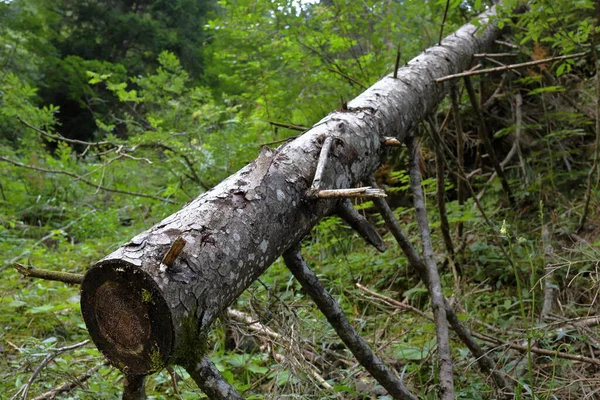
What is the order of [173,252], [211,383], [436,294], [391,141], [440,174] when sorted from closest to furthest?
[173,252] → [211,383] → [391,141] → [436,294] → [440,174]

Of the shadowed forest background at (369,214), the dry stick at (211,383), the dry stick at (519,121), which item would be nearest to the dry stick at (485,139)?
the shadowed forest background at (369,214)

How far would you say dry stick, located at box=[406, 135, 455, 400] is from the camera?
184 cm

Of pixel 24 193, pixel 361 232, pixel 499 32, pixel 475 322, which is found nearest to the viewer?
pixel 361 232

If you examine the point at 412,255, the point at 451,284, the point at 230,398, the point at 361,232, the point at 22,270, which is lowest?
the point at 451,284

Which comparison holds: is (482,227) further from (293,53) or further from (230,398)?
(230,398)

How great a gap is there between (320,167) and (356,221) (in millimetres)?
399

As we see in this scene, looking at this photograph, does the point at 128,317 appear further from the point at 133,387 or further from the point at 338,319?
the point at 338,319

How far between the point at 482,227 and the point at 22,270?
308 centimetres

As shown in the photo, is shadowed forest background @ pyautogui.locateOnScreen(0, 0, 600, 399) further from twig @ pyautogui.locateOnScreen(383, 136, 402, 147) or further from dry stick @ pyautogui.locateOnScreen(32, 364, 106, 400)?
twig @ pyautogui.locateOnScreen(383, 136, 402, 147)

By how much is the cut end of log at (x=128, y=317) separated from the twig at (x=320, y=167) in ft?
1.94

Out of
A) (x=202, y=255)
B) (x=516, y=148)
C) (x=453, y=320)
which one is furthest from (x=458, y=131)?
(x=202, y=255)

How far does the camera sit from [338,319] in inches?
68.7

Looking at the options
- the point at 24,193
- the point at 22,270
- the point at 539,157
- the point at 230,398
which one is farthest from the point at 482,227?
the point at 24,193

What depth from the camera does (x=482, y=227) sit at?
11.7 feet
